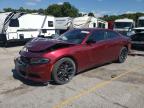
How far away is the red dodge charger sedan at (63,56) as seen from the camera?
20.7 feet

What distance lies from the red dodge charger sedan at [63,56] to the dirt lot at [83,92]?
324 millimetres

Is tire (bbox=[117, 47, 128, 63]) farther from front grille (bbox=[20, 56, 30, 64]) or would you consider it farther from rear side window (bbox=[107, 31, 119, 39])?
front grille (bbox=[20, 56, 30, 64])

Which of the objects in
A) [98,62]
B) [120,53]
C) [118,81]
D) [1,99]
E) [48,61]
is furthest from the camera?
[120,53]

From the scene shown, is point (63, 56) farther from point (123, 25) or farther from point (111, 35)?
point (123, 25)

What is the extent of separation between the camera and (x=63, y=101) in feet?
17.9

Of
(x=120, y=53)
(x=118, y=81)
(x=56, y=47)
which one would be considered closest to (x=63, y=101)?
(x=56, y=47)

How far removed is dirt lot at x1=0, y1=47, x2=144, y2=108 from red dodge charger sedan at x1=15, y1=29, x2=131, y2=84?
0.32 meters

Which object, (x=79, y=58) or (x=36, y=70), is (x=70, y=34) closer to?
(x=79, y=58)

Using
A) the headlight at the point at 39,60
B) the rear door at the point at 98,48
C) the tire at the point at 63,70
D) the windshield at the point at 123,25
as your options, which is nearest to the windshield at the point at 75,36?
the rear door at the point at 98,48

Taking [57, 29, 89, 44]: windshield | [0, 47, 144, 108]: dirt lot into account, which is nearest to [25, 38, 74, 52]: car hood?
[57, 29, 89, 44]: windshield

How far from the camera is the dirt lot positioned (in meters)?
5.30

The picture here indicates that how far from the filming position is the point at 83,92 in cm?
604

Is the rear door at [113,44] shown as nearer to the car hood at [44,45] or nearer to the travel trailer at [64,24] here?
the car hood at [44,45]

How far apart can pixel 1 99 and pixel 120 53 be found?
540 centimetres
